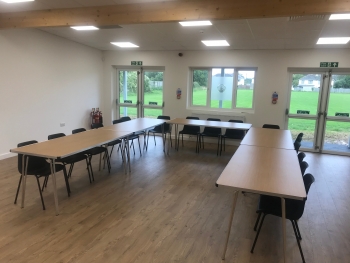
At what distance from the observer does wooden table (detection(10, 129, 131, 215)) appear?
3.12m

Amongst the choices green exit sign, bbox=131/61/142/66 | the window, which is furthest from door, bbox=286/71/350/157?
green exit sign, bbox=131/61/142/66

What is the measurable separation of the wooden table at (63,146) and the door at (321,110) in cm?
507

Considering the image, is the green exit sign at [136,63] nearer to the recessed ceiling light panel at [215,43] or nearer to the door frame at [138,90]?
the door frame at [138,90]

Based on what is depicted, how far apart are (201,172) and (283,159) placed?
1989 millimetres

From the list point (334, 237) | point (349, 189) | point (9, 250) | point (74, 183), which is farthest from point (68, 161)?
point (349, 189)

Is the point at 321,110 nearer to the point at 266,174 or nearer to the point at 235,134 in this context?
the point at 235,134

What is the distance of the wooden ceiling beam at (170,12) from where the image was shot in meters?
3.33

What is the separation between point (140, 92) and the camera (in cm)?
867

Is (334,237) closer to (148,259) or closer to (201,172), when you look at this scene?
(148,259)

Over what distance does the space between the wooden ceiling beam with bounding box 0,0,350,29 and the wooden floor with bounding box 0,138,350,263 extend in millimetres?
2636

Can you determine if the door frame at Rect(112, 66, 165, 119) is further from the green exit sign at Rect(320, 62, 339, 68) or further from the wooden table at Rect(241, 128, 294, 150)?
the green exit sign at Rect(320, 62, 339, 68)

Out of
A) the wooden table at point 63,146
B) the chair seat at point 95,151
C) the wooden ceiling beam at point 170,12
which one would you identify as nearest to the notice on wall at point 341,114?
the wooden ceiling beam at point 170,12

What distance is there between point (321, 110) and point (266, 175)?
17.7ft

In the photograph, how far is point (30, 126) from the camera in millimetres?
5969
